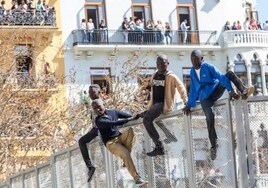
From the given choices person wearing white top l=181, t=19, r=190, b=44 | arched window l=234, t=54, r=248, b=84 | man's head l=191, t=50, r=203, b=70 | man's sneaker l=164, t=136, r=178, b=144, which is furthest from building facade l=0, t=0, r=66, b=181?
man's head l=191, t=50, r=203, b=70

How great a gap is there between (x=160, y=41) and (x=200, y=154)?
37.1 m

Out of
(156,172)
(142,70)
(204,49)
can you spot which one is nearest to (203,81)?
(156,172)

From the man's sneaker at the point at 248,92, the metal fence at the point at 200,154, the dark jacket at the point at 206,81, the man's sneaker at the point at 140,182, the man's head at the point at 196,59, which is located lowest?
the man's sneaker at the point at 140,182

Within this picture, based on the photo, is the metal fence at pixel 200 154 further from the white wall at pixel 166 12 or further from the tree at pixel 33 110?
the white wall at pixel 166 12

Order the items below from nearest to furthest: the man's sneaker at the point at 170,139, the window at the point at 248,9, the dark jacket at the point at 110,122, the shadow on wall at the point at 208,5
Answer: the man's sneaker at the point at 170,139 → the dark jacket at the point at 110,122 → the shadow on wall at the point at 208,5 → the window at the point at 248,9

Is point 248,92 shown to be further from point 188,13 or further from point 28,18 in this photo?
point 188,13

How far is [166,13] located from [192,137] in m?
38.0

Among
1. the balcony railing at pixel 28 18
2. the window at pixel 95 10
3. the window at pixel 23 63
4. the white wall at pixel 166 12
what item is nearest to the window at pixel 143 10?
the white wall at pixel 166 12

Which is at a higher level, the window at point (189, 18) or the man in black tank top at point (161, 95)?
the window at point (189, 18)

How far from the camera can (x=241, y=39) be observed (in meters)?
52.8

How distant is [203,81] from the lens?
557 inches

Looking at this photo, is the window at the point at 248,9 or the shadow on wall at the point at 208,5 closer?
the shadow on wall at the point at 208,5

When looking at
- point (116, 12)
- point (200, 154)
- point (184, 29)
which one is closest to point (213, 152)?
point (200, 154)

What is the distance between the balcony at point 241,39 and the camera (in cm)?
5275
